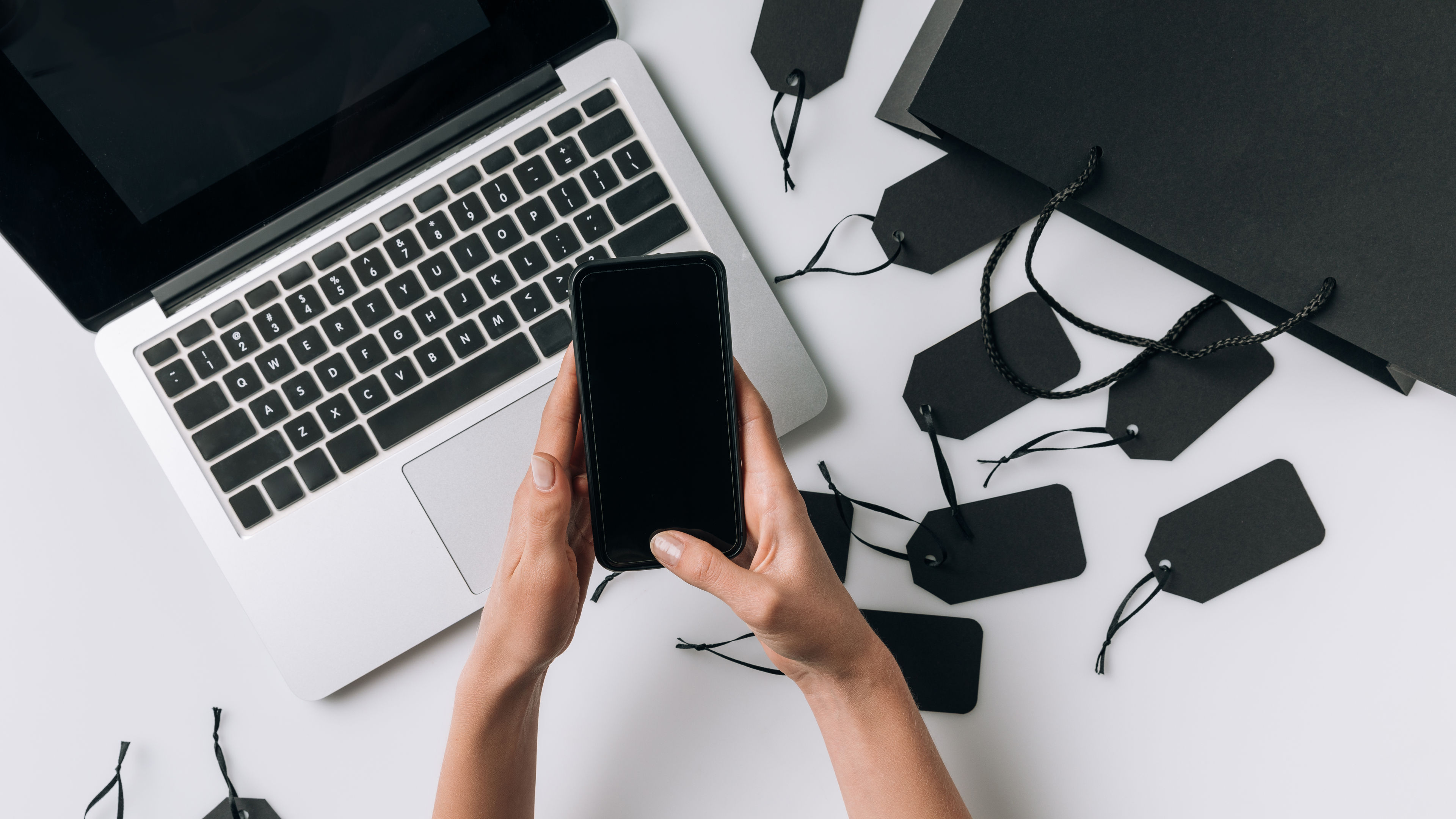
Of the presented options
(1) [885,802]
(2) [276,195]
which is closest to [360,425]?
(2) [276,195]

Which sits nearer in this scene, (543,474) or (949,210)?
(543,474)

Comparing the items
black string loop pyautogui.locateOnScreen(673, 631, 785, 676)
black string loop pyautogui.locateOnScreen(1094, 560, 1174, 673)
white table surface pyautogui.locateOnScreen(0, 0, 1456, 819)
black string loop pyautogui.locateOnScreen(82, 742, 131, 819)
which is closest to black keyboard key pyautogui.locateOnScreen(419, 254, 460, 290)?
white table surface pyautogui.locateOnScreen(0, 0, 1456, 819)

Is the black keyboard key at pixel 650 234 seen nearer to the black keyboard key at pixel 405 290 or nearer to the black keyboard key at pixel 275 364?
the black keyboard key at pixel 405 290

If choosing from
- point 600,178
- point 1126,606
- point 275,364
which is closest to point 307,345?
point 275,364

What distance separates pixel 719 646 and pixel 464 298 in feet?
1.03

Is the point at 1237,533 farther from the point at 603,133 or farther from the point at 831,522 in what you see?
the point at 603,133

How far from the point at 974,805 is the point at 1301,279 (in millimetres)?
439

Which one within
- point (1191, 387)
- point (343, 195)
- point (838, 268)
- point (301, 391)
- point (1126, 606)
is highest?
point (343, 195)

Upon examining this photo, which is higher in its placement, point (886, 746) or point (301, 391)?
point (301, 391)

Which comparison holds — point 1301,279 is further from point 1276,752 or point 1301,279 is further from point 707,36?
point 707,36

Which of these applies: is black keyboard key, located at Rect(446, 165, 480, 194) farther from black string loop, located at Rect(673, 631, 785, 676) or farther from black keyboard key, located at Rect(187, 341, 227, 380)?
black string loop, located at Rect(673, 631, 785, 676)

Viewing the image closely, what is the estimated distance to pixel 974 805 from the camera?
0.58 meters

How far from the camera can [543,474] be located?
453mm

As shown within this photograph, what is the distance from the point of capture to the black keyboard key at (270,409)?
0.54 meters
